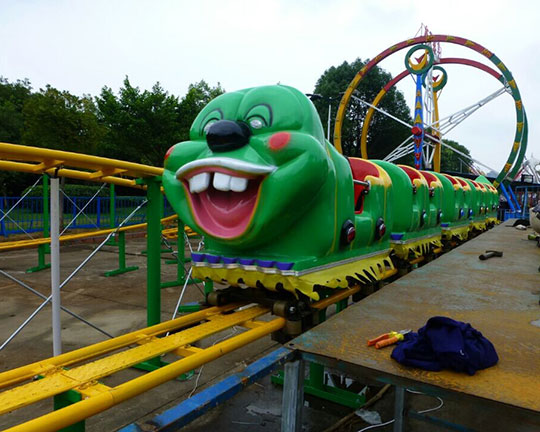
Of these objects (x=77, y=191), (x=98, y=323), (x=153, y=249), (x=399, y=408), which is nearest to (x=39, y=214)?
(x=77, y=191)

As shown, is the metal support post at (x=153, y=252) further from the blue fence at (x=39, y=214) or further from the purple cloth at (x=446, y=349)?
the blue fence at (x=39, y=214)

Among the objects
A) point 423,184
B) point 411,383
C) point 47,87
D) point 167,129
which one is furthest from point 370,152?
point 411,383

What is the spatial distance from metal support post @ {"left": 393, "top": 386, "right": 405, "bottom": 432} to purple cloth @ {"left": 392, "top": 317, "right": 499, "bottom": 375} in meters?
1.05

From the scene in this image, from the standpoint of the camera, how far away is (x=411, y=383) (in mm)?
1521

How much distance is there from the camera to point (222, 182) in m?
2.61

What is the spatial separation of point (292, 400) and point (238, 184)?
134cm

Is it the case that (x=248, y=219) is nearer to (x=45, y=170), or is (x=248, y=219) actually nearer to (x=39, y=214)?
(x=45, y=170)

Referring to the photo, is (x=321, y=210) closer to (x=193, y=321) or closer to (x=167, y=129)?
(x=193, y=321)

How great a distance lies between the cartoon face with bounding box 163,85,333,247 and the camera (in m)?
2.52

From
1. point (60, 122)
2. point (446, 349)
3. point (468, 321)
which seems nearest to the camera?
point (446, 349)

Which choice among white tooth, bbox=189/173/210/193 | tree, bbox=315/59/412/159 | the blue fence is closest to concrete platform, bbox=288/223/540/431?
white tooth, bbox=189/173/210/193

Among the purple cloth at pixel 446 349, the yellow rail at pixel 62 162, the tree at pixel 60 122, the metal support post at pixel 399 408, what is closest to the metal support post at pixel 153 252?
the yellow rail at pixel 62 162

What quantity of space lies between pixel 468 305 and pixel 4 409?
7.95 ft

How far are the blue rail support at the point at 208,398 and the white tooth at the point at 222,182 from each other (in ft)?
3.77
